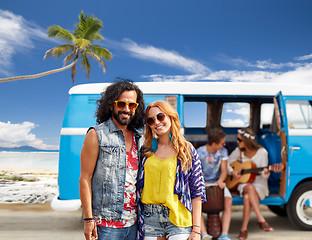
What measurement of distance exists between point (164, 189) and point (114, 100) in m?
0.68

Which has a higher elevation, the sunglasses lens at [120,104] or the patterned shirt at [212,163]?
the sunglasses lens at [120,104]

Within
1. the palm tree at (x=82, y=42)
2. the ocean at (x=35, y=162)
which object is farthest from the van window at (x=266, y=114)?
the ocean at (x=35, y=162)

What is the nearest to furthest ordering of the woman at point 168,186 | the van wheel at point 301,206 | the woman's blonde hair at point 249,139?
1. the woman at point 168,186
2. the van wheel at point 301,206
3. the woman's blonde hair at point 249,139

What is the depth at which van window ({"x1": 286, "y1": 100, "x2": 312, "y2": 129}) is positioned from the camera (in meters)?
4.85

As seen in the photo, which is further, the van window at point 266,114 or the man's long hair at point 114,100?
the van window at point 266,114

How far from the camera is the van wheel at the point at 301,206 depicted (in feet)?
15.7

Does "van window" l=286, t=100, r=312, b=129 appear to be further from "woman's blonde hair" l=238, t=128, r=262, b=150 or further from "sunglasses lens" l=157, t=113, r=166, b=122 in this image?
"sunglasses lens" l=157, t=113, r=166, b=122

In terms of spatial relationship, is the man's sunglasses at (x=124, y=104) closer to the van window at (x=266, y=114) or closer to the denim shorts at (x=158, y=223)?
the denim shorts at (x=158, y=223)

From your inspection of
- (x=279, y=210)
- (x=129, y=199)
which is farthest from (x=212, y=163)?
(x=129, y=199)

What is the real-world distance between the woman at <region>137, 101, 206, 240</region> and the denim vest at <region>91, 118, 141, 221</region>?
6.3 inches

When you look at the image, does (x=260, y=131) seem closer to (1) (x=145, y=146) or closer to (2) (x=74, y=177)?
(2) (x=74, y=177)

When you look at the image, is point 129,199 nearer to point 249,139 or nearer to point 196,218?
point 196,218

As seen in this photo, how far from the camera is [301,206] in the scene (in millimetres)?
4828

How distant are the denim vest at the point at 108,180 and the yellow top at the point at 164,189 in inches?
6.8
